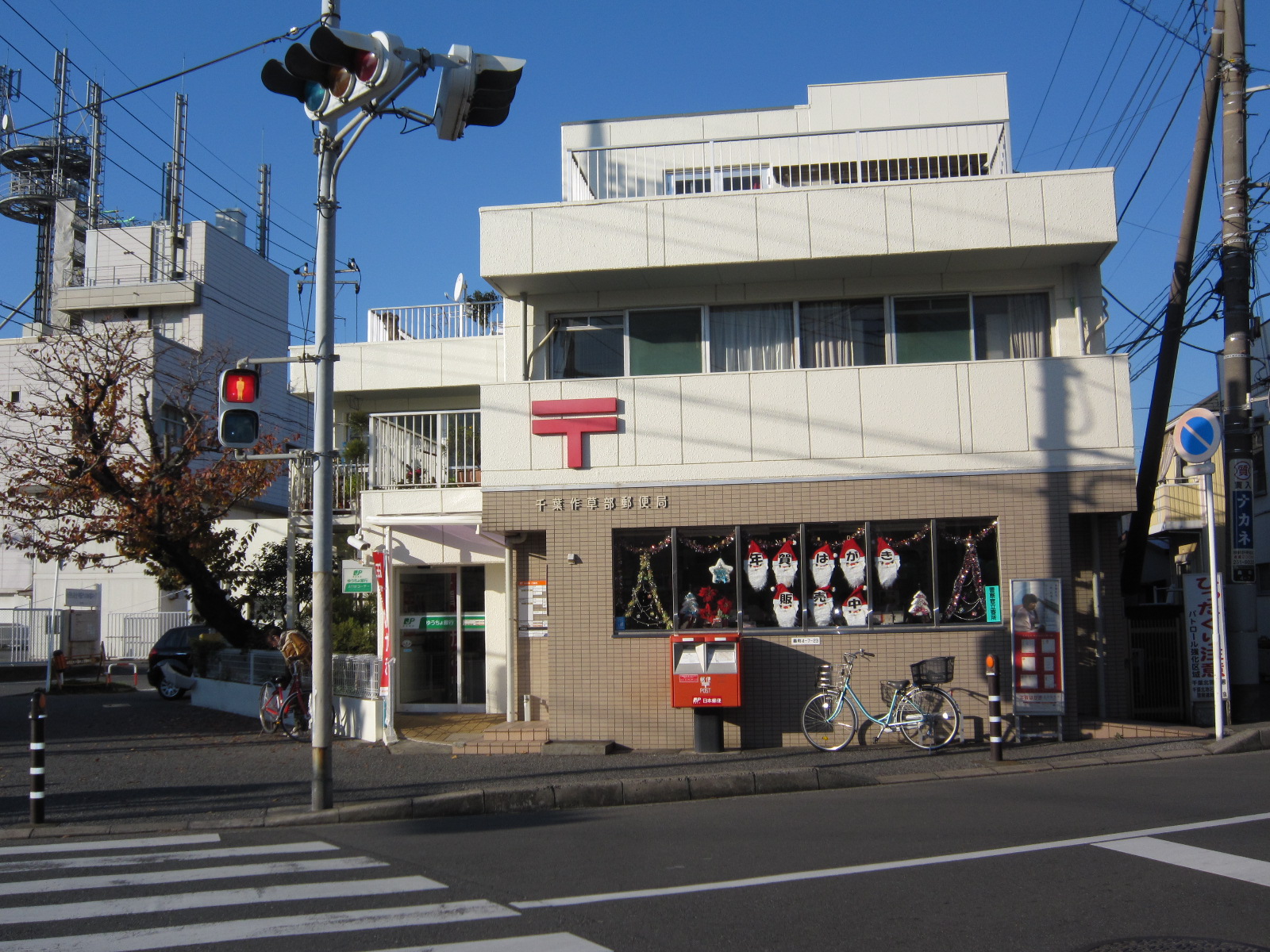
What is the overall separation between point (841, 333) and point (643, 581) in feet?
13.9

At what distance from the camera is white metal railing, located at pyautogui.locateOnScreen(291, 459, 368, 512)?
675 inches

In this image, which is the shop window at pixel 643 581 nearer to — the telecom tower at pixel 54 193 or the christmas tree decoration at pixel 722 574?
the christmas tree decoration at pixel 722 574

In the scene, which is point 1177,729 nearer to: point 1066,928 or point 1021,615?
point 1021,615

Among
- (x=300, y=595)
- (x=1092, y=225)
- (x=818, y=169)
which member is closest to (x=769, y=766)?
(x=1092, y=225)

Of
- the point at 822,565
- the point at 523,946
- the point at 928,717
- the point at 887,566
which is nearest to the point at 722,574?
the point at 822,565

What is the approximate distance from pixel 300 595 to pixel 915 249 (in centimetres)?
1343

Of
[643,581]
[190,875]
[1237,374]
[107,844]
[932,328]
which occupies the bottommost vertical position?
[107,844]

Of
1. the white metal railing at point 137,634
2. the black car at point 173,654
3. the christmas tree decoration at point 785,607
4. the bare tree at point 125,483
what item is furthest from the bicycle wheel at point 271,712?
the white metal railing at point 137,634

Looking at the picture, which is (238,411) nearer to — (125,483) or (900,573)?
(900,573)

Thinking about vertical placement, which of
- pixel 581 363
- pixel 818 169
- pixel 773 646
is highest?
pixel 818 169

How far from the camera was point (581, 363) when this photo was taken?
14078 mm

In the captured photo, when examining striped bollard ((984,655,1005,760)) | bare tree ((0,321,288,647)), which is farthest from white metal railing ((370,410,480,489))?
striped bollard ((984,655,1005,760))

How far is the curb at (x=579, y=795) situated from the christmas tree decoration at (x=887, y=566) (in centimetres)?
259

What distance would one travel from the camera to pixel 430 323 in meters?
17.7
